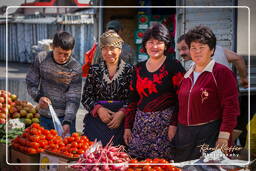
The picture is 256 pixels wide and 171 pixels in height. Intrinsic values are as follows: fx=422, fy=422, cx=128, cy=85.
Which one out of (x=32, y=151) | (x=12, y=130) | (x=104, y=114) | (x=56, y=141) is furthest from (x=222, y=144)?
(x=12, y=130)

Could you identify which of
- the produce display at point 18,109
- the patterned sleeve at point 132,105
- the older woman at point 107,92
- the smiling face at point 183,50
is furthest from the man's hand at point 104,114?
the produce display at point 18,109

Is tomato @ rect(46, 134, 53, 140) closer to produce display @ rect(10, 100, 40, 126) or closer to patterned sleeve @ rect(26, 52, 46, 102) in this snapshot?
patterned sleeve @ rect(26, 52, 46, 102)

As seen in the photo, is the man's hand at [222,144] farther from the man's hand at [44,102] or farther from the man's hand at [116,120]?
the man's hand at [44,102]

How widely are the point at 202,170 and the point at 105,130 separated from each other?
0.89 m

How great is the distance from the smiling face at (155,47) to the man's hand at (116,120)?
0.61m

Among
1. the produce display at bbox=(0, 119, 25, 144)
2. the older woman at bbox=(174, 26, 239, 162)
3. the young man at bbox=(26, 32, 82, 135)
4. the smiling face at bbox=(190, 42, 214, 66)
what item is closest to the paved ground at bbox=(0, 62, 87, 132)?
the young man at bbox=(26, 32, 82, 135)

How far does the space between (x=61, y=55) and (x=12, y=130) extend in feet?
3.76

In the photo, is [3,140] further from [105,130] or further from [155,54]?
[155,54]

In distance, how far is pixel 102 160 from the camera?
10.2 ft

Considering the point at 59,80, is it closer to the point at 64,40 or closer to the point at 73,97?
the point at 73,97

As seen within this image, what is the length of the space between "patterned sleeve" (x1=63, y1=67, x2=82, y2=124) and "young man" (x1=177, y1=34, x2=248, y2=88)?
89 cm

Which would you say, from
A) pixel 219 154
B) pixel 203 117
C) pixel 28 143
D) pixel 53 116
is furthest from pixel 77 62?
pixel 219 154

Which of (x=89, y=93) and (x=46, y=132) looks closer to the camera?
(x=89, y=93)

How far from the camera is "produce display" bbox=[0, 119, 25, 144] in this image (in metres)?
4.07
